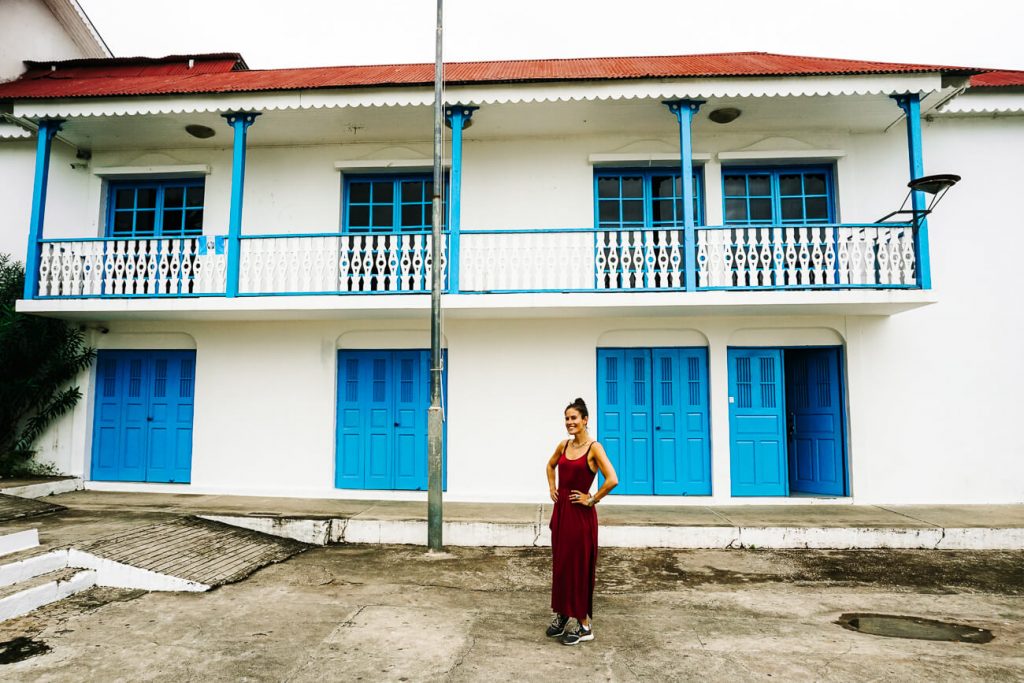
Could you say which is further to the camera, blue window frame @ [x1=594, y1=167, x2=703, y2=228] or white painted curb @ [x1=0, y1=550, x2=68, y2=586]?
blue window frame @ [x1=594, y1=167, x2=703, y2=228]

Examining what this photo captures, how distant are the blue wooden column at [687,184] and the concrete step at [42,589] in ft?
21.7

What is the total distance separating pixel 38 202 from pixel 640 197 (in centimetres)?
817

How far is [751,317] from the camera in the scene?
8523mm

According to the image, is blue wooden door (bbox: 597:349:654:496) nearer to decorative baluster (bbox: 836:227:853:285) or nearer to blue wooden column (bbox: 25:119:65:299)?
decorative baluster (bbox: 836:227:853:285)

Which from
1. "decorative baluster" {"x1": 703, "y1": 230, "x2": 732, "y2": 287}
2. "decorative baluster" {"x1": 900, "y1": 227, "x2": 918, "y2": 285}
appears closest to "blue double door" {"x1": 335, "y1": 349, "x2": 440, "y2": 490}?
"decorative baluster" {"x1": 703, "y1": 230, "x2": 732, "y2": 287}

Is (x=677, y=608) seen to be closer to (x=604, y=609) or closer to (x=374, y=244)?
(x=604, y=609)

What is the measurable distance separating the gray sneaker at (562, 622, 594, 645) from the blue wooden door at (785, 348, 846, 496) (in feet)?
19.2

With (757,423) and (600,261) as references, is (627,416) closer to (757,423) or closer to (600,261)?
(757,423)

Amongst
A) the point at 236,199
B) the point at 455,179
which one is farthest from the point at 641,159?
the point at 236,199

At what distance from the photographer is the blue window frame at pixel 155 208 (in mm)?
9422

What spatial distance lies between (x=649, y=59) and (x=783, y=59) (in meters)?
1.90

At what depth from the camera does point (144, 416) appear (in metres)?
9.24

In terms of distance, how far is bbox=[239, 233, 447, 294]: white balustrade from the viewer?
7.96 metres

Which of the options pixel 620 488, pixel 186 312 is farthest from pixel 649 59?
pixel 186 312
